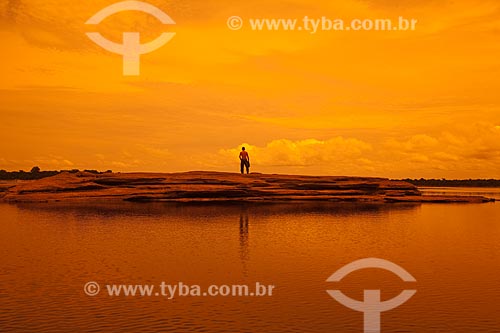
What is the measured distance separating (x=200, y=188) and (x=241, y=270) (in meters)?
42.3

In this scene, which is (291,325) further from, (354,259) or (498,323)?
(354,259)

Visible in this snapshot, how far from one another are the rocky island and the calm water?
2031 cm

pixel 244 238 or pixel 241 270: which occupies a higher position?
pixel 244 238

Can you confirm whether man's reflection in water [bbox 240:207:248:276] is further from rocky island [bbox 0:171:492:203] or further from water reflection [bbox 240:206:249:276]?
rocky island [bbox 0:171:492:203]

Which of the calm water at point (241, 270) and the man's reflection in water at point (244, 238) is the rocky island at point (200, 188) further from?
the calm water at point (241, 270)

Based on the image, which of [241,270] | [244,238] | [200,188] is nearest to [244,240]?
[244,238]

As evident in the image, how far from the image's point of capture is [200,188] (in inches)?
2557

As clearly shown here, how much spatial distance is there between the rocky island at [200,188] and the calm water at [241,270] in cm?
2031

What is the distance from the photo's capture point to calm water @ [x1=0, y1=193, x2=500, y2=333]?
→ 16.0m

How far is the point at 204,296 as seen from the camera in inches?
741

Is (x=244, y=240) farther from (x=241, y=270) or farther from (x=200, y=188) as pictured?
(x=200, y=188)

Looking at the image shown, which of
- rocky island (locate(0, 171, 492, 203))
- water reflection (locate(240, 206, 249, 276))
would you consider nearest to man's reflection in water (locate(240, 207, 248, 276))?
water reflection (locate(240, 206, 249, 276))

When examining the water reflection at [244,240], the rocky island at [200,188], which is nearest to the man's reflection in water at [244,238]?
the water reflection at [244,240]

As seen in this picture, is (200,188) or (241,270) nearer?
(241,270)
